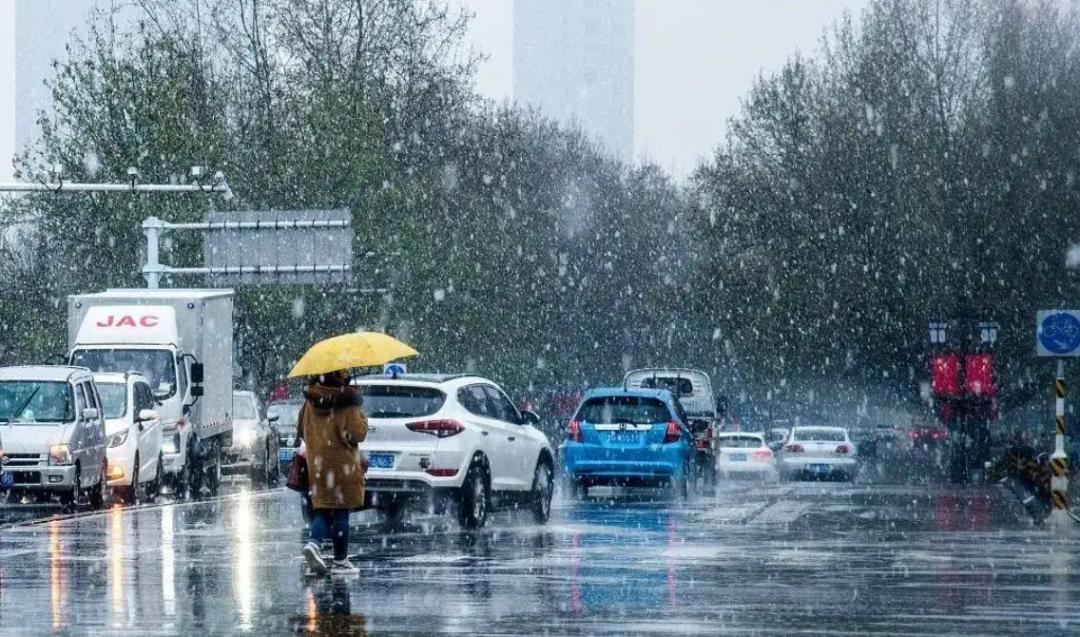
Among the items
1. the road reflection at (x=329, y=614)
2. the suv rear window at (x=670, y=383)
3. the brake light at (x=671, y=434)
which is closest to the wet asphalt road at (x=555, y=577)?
the road reflection at (x=329, y=614)

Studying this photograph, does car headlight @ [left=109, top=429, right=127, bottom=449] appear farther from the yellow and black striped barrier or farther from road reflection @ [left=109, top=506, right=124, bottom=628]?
the yellow and black striped barrier

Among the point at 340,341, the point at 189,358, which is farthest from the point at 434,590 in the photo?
the point at 189,358

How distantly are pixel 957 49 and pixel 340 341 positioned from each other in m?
47.3

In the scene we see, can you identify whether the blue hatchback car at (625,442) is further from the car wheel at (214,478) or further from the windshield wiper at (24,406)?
the car wheel at (214,478)

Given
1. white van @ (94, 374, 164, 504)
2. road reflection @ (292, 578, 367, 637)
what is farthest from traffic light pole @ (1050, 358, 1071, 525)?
white van @ (94, 374, 164, 504)

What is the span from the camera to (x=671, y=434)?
100ft

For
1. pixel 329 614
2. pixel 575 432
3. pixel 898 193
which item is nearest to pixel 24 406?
pixel 575 432

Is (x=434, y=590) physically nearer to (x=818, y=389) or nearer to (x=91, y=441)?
(x=91, y=441)

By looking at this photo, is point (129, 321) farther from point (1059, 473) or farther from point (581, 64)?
point (581, 64)

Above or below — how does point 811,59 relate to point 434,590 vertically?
above

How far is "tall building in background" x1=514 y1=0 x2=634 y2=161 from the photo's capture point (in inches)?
3536

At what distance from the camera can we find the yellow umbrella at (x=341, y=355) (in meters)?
15.2

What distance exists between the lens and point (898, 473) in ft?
202

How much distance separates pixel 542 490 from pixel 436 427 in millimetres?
3005
